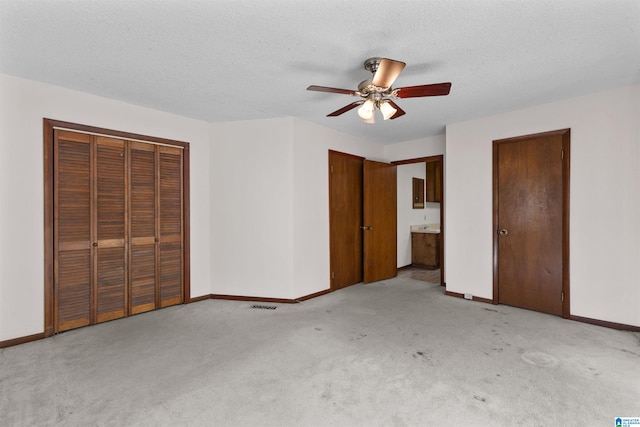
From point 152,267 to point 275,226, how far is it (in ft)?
5.16

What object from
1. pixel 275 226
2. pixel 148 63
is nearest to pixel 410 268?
pixel 275 226

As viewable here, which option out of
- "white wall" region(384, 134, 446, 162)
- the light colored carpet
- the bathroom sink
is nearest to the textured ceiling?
"white wall" region(384, 134, 446, 162)

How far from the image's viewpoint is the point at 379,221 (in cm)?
511

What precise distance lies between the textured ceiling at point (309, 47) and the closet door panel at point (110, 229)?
66 cm

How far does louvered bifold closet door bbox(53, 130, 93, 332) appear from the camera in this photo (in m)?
3.03

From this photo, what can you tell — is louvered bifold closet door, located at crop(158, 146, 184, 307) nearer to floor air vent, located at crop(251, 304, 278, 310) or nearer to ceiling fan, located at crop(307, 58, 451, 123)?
floor air vent, located at crop(251, 304, 278, 310)

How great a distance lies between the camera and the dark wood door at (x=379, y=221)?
16.2 ft

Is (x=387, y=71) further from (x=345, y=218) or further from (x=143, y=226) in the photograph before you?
(x=143, y=226)

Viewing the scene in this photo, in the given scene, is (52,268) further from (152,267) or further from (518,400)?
(518,400)

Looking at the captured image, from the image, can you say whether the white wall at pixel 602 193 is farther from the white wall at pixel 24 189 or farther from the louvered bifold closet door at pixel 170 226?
the white wall at pixel 24 189

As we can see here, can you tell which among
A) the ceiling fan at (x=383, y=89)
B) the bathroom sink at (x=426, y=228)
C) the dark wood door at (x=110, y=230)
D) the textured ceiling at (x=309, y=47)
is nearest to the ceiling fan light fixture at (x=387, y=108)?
the ceiling fan at (x=383, y=89)

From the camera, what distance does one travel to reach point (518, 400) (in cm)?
193

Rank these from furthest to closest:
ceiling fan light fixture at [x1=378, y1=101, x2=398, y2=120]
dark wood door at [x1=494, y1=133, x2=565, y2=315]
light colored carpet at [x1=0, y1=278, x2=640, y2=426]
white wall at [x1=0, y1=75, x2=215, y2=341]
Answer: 1. dark wood door at [x1=494, y1=133, x2=565, y2=315]
2. white wall at [x1=0, y1=75, x2=215, y2=341]
3. ceiling fan light fixture at [x1=378, y1=101, x2=398, y2=120]
4. light colored carpet at [x1=0, y1=278, x2=640, y2=426]

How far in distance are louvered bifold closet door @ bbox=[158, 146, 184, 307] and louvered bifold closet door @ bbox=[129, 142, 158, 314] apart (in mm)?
88
